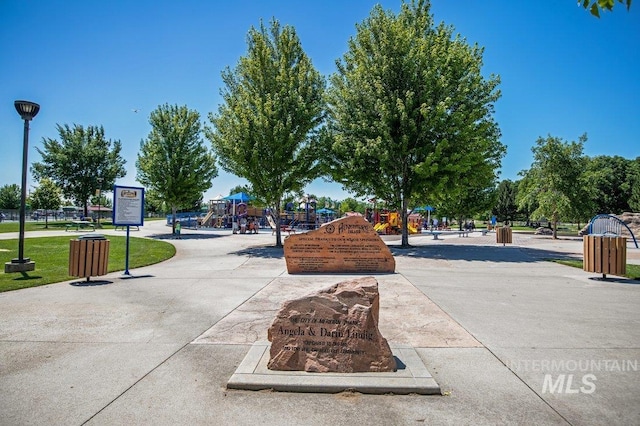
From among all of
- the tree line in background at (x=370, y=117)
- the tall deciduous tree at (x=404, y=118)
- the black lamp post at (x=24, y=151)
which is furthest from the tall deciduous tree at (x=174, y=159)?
the black lamp post at (x=24, y=151)

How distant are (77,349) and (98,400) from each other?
170 centimetres

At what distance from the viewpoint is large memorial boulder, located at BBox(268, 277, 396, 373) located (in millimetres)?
3852

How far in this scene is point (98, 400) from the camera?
11.0 feet

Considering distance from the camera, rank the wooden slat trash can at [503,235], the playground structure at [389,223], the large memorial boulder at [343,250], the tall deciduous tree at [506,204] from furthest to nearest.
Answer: the tall deciduous tree at [506,204], the playground structure at [389,223], the wooden slat trash can at [503,235], the large memorial boulder at [343,250]

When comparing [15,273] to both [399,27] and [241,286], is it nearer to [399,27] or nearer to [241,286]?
[241,286]

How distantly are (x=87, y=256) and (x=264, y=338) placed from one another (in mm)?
6602

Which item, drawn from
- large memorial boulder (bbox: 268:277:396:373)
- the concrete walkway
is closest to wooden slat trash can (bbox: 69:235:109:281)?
the concrete walkway

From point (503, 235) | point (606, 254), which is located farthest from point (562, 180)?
point (606, 254)

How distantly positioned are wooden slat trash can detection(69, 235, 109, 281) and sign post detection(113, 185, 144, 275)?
128cm

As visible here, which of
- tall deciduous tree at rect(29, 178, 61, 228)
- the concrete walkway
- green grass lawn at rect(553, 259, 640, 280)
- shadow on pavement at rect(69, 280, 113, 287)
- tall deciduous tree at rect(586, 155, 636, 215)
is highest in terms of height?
tall deciduous tree at rect(586, 155, 636, 215)

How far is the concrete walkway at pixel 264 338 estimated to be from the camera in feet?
10.4

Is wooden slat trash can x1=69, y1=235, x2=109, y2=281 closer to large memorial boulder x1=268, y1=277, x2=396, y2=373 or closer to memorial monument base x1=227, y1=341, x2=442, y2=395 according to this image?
memorial monument base x1=227, y1=341, x2=442, y2=395

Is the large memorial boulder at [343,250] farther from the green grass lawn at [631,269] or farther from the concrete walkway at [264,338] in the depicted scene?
the green grass lawn at [631,269]

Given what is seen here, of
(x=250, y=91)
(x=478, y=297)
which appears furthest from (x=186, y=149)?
(x=478, y=297)
